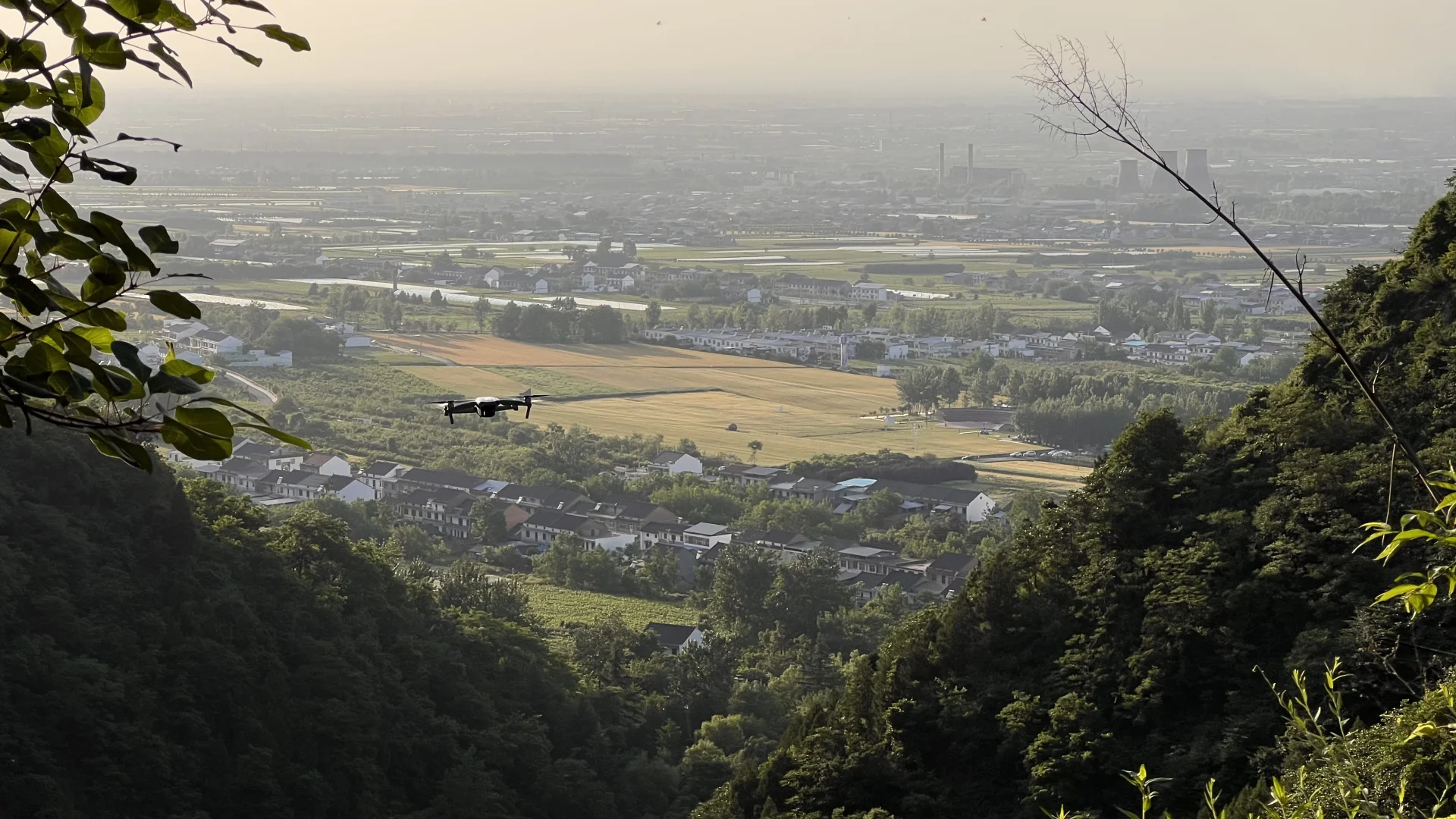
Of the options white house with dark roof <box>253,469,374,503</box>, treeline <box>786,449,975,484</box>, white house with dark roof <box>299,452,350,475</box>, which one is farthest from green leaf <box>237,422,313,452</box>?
white house with dark roof <box>299,452,350,475</box>

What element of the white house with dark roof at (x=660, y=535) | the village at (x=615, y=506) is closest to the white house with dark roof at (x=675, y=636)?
the village at (x=615, y=506)

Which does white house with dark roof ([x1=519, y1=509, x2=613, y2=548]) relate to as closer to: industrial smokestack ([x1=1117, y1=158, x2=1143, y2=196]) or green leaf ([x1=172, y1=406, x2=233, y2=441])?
green leaf ([x1=172, y1=406, x2=233, y2=441])

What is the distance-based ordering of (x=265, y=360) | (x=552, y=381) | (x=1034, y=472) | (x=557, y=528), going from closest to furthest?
(x=557, y=528) → (x=1034, y=472) → (x=552, y=381) → (x=265, y=360)

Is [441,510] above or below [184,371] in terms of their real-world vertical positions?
below

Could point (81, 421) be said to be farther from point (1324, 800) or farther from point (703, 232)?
point (703, 232)

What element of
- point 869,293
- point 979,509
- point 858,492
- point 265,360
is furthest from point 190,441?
point 869,293

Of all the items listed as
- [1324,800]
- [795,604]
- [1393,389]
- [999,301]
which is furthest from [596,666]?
[999,301]

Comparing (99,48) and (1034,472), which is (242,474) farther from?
(99,48)
